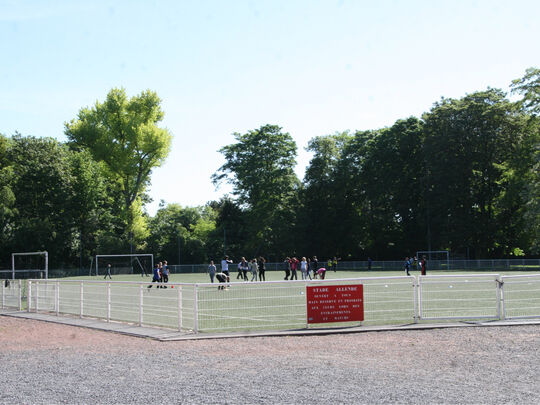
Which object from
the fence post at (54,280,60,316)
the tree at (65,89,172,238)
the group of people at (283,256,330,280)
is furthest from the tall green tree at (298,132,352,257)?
the fence post at (54,280,60,316)

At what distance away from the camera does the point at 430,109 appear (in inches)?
2749

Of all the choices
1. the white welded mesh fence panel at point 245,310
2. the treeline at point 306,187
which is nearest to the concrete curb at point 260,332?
the white welded mesh fence panel at point 245,310

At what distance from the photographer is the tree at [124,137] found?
6581 centimetres

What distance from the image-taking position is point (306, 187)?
78000 mm

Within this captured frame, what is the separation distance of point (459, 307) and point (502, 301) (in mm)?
2762

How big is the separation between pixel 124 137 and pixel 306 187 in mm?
26812

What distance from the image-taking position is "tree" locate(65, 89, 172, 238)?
65812 millimetres

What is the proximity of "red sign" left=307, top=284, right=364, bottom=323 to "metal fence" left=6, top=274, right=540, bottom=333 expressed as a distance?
0.22 metres

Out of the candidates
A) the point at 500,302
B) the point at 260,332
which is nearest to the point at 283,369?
Result: the point at 260,332

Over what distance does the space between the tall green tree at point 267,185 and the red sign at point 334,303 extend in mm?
59360

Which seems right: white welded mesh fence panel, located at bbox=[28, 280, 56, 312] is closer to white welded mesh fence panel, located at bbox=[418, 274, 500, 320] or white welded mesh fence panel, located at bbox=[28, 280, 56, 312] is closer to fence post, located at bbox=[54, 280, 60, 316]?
fence post, located at bbox=[54, 280, 60, 316]

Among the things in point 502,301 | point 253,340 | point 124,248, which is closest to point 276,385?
point 253,340

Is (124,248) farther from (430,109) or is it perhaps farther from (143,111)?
(430,109)

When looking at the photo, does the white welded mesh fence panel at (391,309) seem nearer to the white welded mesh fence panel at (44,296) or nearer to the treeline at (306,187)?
the white welded mesh fence panel at (44,296)
